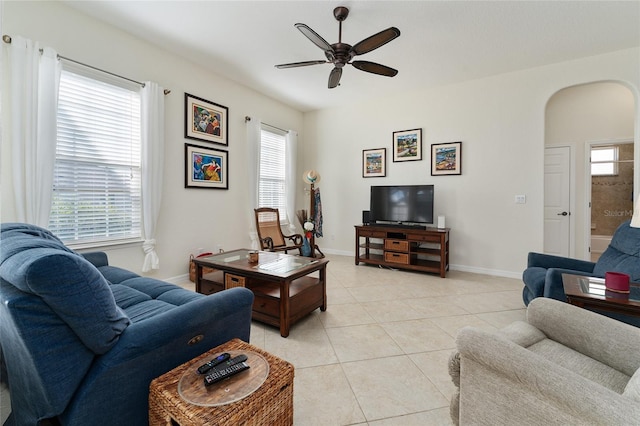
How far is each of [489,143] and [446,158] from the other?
0.61 m

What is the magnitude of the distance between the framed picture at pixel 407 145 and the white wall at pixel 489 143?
0.10 m

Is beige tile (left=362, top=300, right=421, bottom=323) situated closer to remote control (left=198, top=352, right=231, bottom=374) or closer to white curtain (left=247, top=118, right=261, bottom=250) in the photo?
remote control (left=198, top=352, right=231, bottom=374)

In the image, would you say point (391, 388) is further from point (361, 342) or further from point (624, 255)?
point (624, 255)

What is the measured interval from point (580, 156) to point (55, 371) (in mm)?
6277

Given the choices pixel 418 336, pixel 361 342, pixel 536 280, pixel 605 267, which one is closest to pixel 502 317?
pixel 536 280

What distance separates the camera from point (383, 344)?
2074 mm

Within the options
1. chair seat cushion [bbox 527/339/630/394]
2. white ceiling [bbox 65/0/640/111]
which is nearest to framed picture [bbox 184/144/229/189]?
white ceiling [bbox 65/0/640/111]

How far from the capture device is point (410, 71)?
3.78 metres

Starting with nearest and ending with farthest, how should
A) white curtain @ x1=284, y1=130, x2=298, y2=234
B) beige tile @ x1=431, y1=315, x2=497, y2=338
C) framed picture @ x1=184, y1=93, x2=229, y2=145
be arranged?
beige tile @ x1=431, y1=315, x2=497, y2=338 < framed picture @ x1=184, y1=93, x2=229, y2=145 < white curtain @ x1=284, y1=130, x2=298, y2=234

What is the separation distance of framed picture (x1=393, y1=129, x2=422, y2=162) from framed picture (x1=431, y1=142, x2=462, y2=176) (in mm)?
254

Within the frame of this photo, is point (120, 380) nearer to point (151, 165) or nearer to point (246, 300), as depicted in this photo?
point (246, 300)

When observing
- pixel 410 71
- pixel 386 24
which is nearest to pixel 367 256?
pixel 410 71

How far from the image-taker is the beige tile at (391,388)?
1445mm

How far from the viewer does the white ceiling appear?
8.23 ft
